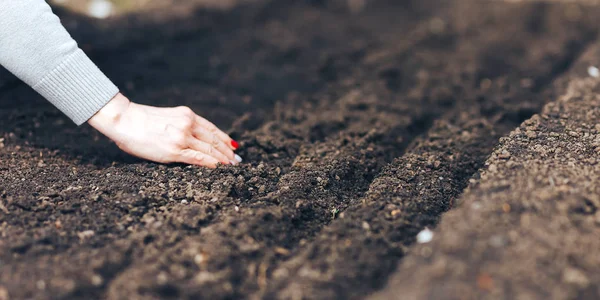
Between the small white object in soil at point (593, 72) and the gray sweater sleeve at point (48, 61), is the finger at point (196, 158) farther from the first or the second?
the small white object in soil at point (593, 72)

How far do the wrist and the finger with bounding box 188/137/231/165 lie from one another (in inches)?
11.0

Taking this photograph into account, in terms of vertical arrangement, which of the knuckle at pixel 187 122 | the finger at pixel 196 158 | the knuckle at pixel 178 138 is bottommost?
the finger at pixel 196 158

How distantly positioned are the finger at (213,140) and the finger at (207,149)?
0.02 metres

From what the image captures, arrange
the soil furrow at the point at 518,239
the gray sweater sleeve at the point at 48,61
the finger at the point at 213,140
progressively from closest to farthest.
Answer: the soil furrow at the point at 518,239 → the gray sweater sleeve at the point at 48,61 → the finger at the point at 213,140

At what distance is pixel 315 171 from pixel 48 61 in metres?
1.04

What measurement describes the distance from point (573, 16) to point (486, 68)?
1.06 m

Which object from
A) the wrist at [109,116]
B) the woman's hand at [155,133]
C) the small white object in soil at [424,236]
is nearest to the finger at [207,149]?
the woman's hand at [155,133]

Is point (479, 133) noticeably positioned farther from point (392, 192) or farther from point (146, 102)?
point (146, 102)

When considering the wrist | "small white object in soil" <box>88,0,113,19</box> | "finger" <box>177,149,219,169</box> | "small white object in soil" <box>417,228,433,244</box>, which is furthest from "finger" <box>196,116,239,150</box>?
"small white object in soil" <box>88,0,113,19</box>

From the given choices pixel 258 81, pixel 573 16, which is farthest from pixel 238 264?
pixel 573 16

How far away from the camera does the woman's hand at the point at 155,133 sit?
6.21 ft

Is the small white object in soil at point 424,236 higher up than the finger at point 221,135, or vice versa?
the finger at point 221,135

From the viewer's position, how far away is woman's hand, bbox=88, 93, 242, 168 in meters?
1.89

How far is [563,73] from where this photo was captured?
293 centimetres
